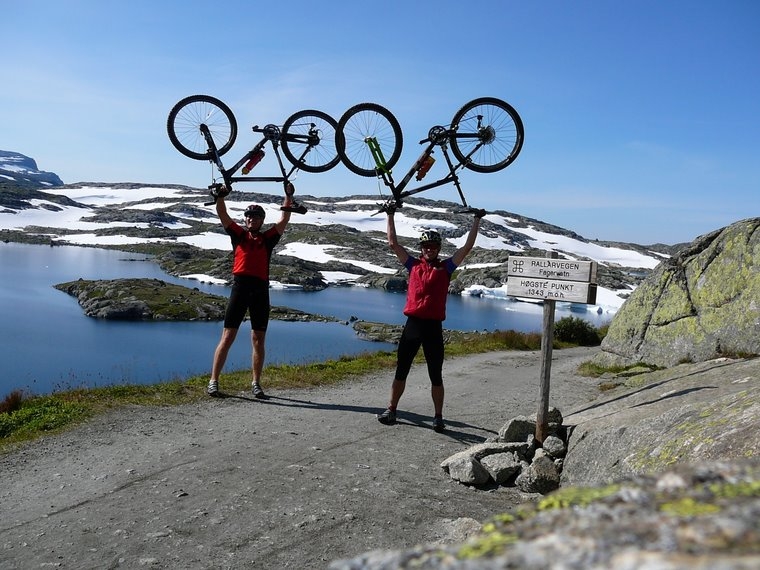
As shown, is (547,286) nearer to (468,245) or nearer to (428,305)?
(468,245)

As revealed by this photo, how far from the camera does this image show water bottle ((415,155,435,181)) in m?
10.8

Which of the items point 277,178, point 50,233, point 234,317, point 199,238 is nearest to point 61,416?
point 234,317

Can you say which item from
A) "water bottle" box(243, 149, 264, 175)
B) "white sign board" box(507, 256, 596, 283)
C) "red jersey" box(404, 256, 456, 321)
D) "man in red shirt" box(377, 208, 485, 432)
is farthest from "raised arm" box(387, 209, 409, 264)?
"water bottle" box(243, 149, 264, 175)

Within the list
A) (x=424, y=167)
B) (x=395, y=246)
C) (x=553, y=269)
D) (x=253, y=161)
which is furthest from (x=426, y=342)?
(x=253, y=161)

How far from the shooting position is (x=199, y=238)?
541 feet

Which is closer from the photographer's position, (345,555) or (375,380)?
(345,555)

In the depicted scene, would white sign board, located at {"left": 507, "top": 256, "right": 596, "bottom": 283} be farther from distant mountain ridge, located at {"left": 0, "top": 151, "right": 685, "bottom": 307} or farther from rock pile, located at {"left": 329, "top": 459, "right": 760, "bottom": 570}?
distant mountain ridge, located at {"left": 0, "top": 151, "right": 685, "bottom": 307}

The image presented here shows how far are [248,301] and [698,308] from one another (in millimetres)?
8880

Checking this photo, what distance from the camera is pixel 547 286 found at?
7047 millimetres

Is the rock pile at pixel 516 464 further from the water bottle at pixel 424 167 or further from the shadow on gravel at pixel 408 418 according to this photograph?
the water bottle at pixel 424 167

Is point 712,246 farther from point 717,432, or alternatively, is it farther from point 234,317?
point 234,317

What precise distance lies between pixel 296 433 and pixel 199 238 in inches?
6548

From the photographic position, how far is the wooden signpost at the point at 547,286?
22.2 ft

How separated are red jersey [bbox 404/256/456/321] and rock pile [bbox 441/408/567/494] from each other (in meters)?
1.86
